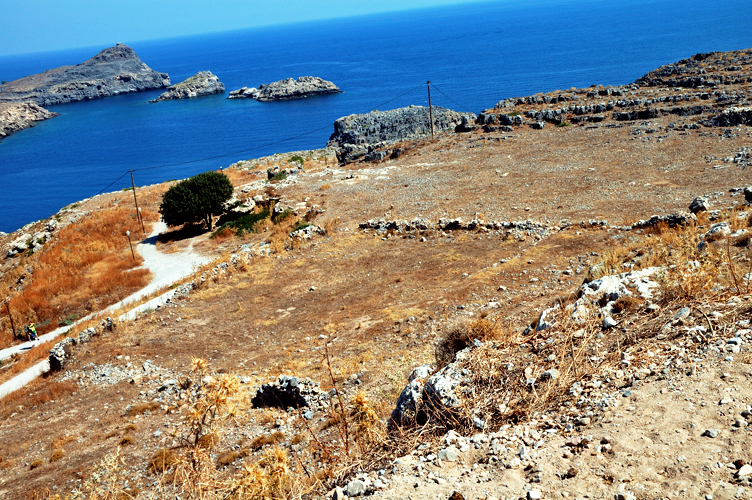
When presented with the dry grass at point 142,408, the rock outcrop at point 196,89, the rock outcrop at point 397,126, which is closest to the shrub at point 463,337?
the dry grass at point 142,408

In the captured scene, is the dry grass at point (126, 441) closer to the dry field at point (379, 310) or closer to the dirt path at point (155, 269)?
the dry field at point (379, 310)

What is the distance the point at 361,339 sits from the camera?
15.9 m

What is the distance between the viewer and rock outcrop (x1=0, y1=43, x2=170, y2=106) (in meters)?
168

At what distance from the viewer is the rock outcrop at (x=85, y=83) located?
168375 mm

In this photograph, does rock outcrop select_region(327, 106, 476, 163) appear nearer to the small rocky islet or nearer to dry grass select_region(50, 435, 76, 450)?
dry grass select_region(50, 435, 76, 450)

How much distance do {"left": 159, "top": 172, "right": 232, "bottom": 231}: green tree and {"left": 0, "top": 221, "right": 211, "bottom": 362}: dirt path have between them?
2445 millimetres

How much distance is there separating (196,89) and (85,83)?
2196 inches

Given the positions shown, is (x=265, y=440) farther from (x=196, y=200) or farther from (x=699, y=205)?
(x=196, y=200)

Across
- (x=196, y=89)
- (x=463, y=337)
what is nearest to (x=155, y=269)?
(x=463, y=337)

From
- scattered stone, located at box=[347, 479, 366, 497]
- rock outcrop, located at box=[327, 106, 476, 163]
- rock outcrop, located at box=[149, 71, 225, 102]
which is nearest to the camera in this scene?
scattered stone, located at box=[347, 479, 366, 497]

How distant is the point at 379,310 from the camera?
58.0 ft

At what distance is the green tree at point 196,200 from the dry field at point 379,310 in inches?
111

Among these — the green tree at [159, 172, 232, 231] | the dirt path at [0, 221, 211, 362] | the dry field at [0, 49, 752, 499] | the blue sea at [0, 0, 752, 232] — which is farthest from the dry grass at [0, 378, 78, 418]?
the blue sea at [0, 0, 752, 232]

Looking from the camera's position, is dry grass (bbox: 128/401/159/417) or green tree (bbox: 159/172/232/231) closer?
dry grass (bbox: 128/401/159/417)
